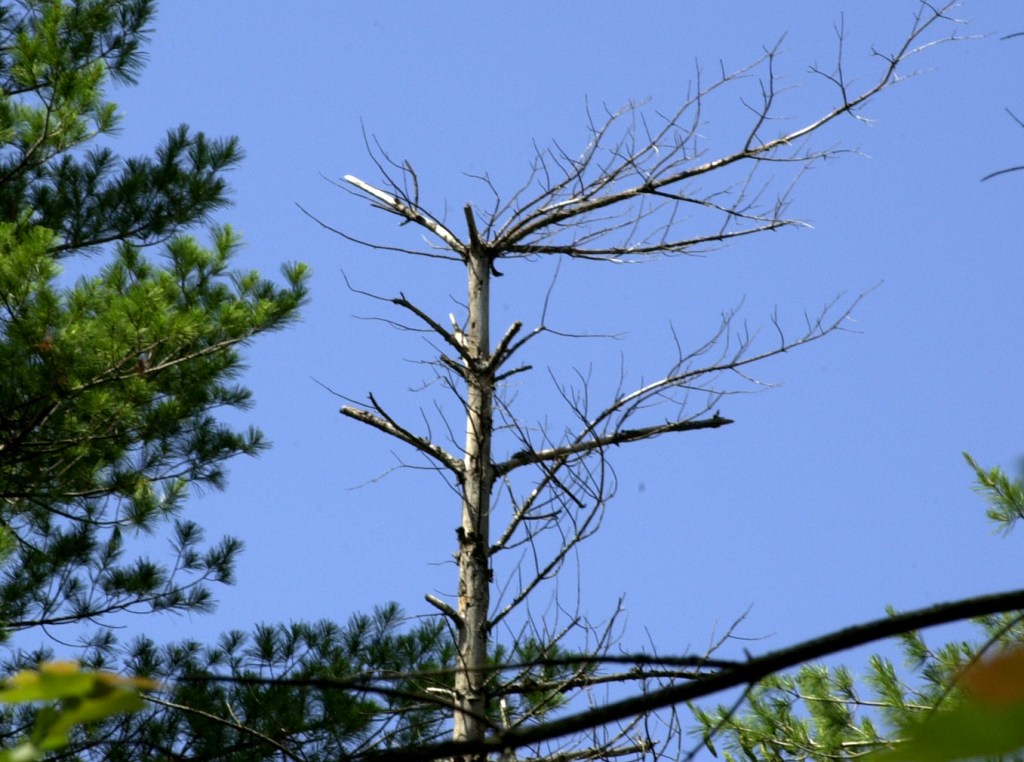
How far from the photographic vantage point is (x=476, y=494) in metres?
5.19

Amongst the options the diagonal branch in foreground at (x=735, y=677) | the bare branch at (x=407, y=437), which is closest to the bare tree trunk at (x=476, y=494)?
the bare branch at (x=407, y=437)

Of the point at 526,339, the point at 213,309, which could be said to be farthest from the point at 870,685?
the point at 213,309

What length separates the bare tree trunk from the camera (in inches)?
190

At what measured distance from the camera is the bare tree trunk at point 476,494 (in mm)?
4832

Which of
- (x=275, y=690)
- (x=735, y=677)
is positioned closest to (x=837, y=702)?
(x=275, y=690)

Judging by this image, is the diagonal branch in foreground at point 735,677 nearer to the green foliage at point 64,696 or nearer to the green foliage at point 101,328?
the green foliage at point 64,696

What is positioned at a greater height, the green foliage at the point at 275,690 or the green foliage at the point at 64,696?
the green foliage at the point at 275,690

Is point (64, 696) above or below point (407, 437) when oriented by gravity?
below

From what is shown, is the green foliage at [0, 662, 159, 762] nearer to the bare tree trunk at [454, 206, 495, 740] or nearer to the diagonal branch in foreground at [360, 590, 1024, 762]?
the diagonal branch in foreground at [360, 590, 1024, 762]

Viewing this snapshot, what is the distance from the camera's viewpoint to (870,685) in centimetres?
775

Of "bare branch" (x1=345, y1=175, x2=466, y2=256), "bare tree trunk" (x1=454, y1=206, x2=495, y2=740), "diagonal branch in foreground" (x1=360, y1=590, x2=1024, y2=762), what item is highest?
"bare branch" (x1=345, y1=175, x2=466, y2=256)

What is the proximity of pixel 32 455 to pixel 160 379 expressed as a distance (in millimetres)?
942

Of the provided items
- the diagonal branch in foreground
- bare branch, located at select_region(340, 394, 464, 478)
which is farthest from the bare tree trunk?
the diagonal branch in foreground

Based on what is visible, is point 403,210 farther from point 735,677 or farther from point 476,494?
point 735,677
